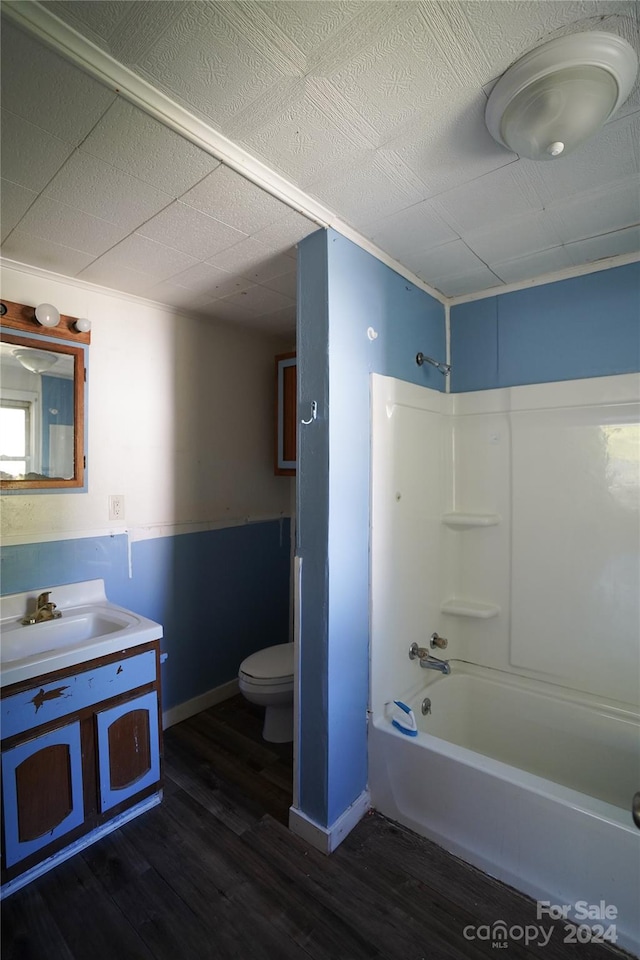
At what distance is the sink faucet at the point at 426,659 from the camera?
2.00 metres

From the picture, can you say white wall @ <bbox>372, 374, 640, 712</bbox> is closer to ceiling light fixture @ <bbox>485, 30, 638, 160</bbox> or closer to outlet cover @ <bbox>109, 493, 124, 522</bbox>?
ceiling light fixture @ <bbox>485, 30, 638, 160</bbox>

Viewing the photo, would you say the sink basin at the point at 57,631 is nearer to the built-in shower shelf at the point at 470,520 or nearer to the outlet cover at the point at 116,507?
the outlet cover at the point at 116,507

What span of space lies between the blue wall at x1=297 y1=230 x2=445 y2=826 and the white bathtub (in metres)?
0.25

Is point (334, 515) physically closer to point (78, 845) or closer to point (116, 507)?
point (116, 507)

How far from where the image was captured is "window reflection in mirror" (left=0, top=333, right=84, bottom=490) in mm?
1831

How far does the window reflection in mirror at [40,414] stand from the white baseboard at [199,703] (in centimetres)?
136

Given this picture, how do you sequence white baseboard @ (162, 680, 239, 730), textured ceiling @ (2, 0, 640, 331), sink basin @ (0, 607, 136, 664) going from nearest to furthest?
textured ceiling @ (2, 0, 640, 331) < sink basin @ (0, 607, 136, 664) < white baseboard @ (162, 680, 239, 730)

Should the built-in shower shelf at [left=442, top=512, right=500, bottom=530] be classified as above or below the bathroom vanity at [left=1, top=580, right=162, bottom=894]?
above

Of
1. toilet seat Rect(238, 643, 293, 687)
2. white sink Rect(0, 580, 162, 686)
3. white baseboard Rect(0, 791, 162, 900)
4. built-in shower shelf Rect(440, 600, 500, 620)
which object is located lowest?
white baseboard Rect(0, 791, 162, 900)

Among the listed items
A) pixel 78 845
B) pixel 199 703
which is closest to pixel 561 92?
pixel 78 845

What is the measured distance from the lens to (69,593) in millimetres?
1990

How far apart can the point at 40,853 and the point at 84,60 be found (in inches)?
89.9

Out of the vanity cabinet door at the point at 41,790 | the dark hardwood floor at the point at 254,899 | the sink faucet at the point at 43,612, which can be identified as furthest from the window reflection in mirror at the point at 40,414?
the dark hardwood floor at the point at 254,899

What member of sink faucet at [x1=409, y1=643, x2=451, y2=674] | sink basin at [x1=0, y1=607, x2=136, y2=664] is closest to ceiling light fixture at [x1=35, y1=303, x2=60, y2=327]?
sink basin at [x1=0, y1=607, x2=136, y2=664]
